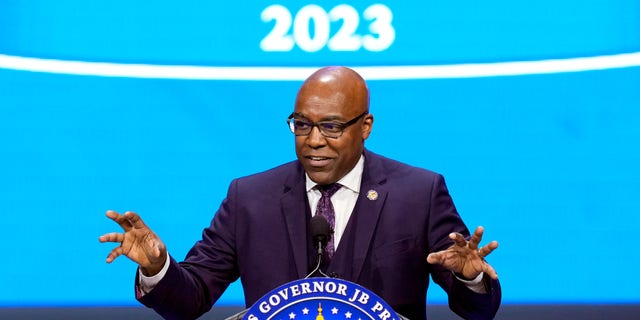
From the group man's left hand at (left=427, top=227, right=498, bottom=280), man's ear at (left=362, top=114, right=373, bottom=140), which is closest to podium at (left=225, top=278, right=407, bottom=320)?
man's left hand at (left=427, top=227, right=498, bottom=280)

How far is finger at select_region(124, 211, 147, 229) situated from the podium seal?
0.46 metres

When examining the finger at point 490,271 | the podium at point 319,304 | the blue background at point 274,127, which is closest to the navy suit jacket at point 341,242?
the finger at point 490,271

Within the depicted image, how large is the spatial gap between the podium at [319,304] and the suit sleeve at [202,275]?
0.53 meters

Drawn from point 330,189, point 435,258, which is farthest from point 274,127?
point 435,258

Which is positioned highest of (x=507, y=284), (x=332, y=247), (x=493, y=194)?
(x=493, y=194)

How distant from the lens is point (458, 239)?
6.75ft

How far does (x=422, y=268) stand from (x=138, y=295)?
748mm

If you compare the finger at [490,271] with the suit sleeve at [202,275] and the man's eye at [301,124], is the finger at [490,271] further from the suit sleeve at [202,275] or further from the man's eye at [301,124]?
the suit sleeve at [202,275]

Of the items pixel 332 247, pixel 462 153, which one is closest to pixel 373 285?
pixel 332 247

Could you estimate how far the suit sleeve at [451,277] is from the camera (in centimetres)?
225

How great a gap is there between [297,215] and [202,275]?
30 centimetres

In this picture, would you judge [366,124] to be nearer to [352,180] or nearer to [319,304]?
[352,180]

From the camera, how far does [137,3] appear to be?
147 inches

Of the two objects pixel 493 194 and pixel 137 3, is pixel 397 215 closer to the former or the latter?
pixel 493 194
